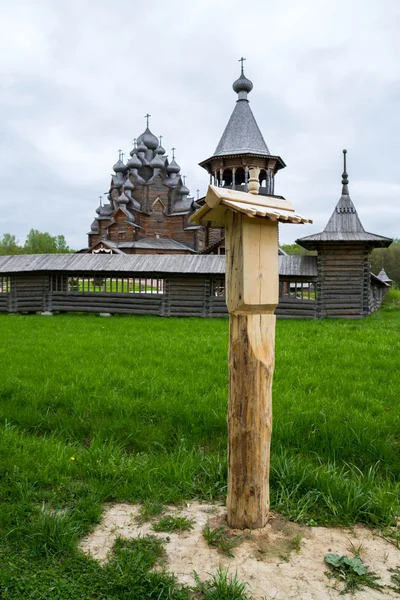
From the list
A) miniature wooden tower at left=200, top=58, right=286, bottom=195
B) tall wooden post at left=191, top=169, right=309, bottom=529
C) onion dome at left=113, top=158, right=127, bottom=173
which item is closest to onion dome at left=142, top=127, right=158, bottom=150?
onion dome at left=113, top=158, right=127, bottom=173

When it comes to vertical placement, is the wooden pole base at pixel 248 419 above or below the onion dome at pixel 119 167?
below

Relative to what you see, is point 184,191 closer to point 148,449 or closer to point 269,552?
point 148,449

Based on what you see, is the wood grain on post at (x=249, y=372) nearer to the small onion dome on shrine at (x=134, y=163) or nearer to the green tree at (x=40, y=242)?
the small onion dome on shrine at (x=134, y=163)

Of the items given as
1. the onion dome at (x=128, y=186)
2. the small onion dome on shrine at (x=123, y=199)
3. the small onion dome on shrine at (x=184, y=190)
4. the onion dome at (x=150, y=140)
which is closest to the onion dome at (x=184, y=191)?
the small onion dome on shrine at (x=184, y=190)

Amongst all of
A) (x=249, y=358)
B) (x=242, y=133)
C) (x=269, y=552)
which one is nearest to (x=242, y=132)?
(x=242, y=133)

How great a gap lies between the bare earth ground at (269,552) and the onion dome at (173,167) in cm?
4010

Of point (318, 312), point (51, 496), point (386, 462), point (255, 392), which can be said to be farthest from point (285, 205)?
point (318, 312)

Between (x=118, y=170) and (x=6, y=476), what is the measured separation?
4076 centimetres

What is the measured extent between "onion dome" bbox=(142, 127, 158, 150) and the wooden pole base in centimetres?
4261

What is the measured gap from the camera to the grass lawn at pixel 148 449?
221 cm

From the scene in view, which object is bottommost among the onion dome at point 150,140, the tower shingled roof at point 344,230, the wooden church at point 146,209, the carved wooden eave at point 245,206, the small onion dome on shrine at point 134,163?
the carved wooden eave at point 245,206

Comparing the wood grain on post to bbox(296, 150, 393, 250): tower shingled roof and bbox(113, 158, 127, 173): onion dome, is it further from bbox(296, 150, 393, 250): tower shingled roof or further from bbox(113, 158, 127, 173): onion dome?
bbox(113, 158, 127, 173): onion dome

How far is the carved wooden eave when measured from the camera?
2.35 meters

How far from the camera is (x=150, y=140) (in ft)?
139
